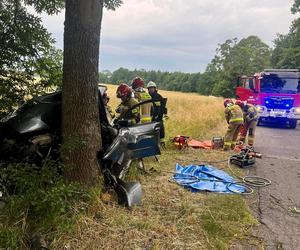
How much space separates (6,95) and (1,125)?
24.3 inches

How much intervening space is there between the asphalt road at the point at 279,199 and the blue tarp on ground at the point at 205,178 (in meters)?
0.49

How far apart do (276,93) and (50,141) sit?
42.1 ft

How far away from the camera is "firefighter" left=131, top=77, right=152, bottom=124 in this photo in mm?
7945

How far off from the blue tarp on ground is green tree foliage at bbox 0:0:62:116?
8.30ft

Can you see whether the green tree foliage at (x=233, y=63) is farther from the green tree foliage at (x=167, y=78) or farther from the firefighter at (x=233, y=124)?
the firefighter at (x=233, y=124)

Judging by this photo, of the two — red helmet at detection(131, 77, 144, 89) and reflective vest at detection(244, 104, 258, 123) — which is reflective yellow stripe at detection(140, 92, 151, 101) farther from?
reflective vest at detection(244, 104, 258, 123)

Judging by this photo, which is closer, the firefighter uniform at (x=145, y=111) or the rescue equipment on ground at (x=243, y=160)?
the rescue equipment on ground at (x=243, y=160)

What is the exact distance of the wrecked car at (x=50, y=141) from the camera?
4535 millimetres

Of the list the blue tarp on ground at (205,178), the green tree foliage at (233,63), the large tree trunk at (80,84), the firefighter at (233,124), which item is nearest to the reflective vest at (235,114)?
the firefighter at (233,124)

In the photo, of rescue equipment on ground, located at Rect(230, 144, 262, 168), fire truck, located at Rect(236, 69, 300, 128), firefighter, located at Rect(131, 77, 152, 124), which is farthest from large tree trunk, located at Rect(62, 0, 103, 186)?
fire truck, located at Rect(236, 69, 300, 128)

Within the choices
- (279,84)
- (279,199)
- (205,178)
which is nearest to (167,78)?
(279,84)

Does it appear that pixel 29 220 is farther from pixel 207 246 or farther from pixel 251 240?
pixel 251 240

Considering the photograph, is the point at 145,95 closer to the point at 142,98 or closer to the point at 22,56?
the point at 142,98

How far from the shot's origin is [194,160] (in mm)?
7855
